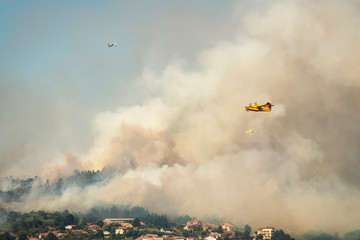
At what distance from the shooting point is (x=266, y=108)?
15762 cm

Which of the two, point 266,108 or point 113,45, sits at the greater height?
point 113,45

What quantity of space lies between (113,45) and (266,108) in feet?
198

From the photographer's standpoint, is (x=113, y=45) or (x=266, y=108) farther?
(x=113, y=45)

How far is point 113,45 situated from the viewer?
17425 cm
